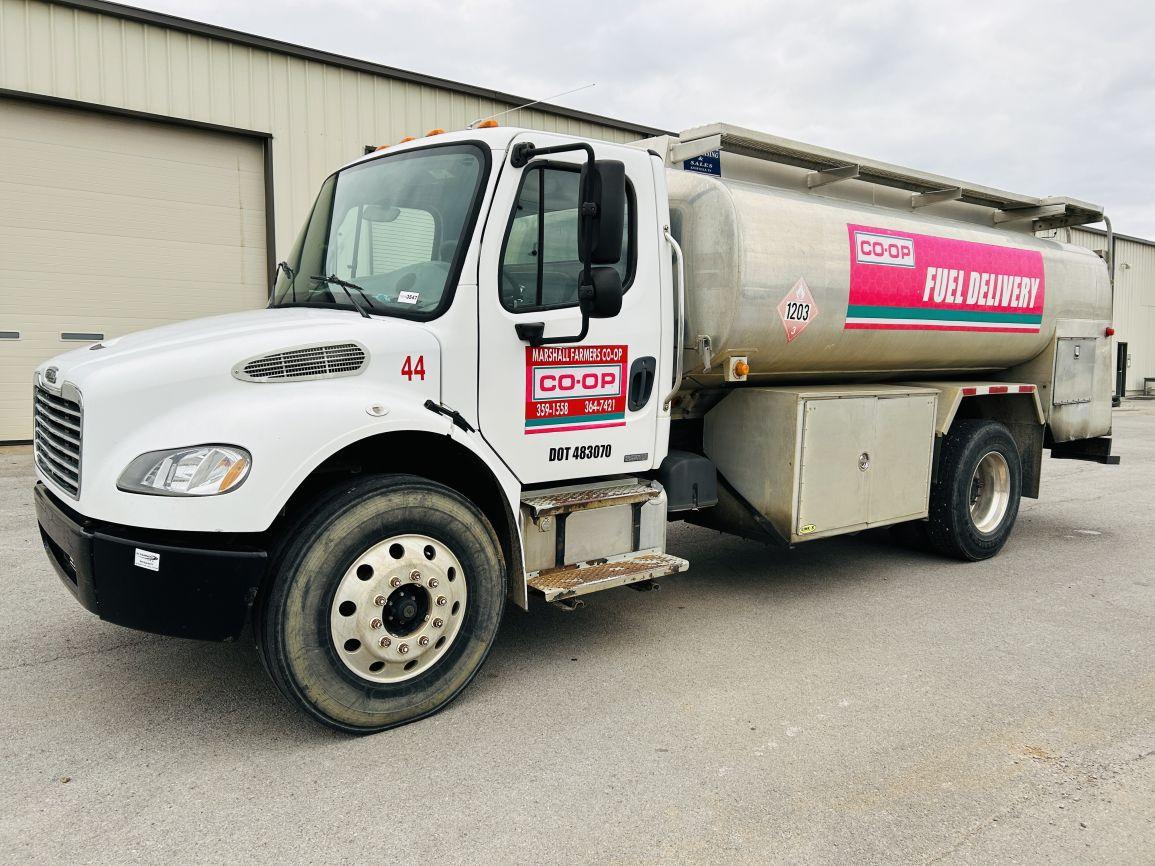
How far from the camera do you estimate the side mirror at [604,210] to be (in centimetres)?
387

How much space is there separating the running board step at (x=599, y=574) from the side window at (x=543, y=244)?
4.31 feet

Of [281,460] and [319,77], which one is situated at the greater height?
[319,77]

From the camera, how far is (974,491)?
718 centimetres

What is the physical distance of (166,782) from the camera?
3.38 m

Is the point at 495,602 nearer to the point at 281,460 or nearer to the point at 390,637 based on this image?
the point at 390,637

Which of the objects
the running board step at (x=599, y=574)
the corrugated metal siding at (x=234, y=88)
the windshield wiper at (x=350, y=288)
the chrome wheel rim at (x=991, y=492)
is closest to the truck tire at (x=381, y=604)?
the running board step at (x=599, y=574)

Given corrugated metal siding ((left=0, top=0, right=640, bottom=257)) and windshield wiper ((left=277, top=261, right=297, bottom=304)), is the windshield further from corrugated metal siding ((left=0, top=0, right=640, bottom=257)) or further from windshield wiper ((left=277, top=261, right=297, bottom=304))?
corrugated metal siding ((left=0, top=0, right=640, bottom=257))

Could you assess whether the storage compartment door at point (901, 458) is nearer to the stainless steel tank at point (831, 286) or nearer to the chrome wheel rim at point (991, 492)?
the stainless steel tank at point (831, 286)

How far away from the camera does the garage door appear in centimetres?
1110

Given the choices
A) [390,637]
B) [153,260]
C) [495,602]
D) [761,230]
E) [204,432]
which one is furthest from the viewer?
[153,260]

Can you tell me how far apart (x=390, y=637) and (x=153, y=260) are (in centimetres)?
1004

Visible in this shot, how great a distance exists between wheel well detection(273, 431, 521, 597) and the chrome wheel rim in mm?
4468

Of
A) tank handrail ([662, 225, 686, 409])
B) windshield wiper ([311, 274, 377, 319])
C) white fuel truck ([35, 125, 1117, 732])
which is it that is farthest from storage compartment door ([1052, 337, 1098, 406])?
windshield wiper ([311, 274, 377, 319])

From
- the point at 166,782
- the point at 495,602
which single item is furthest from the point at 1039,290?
the point at 166,782
